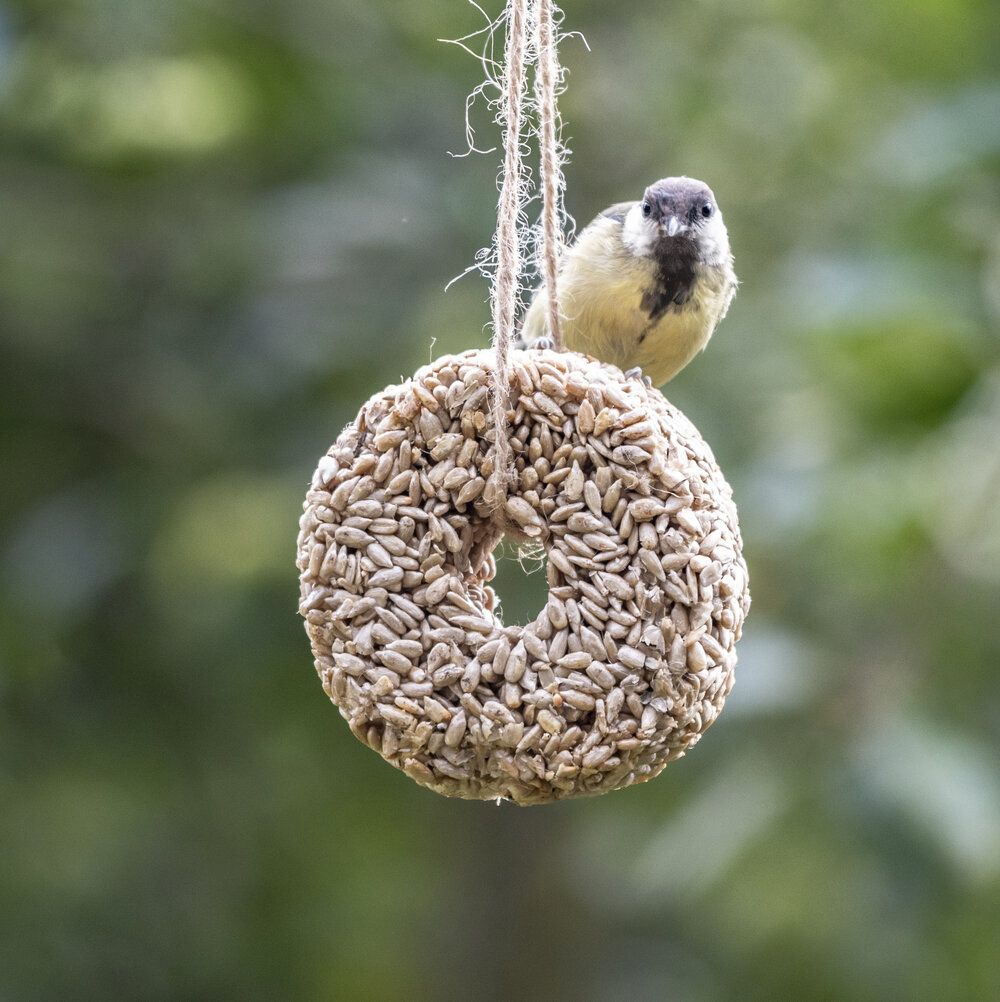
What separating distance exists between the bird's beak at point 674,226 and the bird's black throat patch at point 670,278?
0.06 metres

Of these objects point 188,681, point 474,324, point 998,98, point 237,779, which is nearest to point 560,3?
point 474,324

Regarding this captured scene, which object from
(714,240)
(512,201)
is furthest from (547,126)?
(714,240)

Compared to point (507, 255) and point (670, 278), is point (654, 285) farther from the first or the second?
point (507, 255)

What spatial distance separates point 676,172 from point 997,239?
160 centimetres

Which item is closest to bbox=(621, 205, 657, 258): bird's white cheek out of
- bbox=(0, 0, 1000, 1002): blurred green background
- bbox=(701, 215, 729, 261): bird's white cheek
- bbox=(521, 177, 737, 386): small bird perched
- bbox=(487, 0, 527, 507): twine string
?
bbox=(521, 177, 737, 386): small bird perched

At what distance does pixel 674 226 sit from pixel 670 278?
0.13 metres

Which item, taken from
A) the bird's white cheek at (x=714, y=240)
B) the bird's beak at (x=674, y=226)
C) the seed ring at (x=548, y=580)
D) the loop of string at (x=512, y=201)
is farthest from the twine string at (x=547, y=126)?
the bird's white cheek at (x=714, y=240)

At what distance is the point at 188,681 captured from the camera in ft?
19.9

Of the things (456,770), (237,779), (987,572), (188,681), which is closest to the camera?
(456,770)

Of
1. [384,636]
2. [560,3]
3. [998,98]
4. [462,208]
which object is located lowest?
[384,636]

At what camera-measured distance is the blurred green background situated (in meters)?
4.12

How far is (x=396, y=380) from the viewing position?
17.4ft

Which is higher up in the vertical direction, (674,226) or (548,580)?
(674,226)

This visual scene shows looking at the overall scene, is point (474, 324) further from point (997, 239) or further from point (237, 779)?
point (237, 779)
